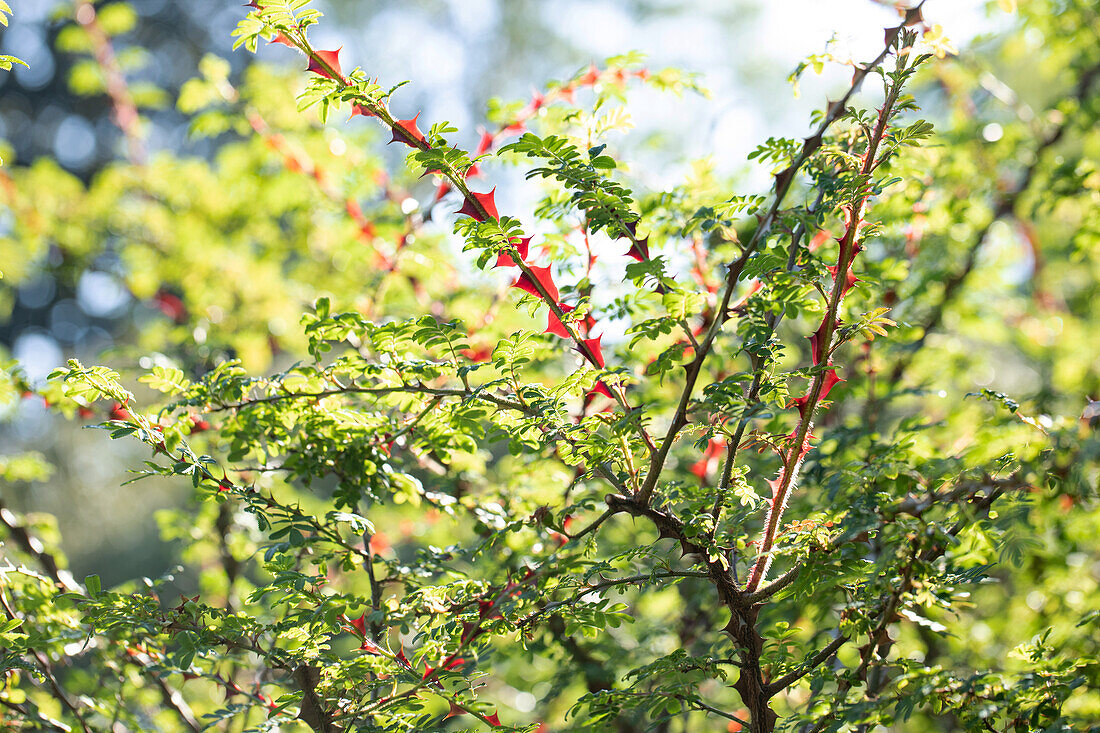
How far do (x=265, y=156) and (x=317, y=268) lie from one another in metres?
0.72

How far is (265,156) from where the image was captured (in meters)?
2.96

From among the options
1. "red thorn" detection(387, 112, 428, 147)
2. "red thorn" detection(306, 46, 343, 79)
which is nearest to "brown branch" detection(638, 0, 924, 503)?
"red thorn" detection(387, 112, 428, 147)

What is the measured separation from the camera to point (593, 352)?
123 cm

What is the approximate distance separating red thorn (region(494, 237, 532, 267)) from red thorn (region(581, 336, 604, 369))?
0.17 metres

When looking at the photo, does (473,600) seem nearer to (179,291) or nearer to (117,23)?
(117,23)

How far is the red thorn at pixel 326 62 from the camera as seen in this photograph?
3.70 feet

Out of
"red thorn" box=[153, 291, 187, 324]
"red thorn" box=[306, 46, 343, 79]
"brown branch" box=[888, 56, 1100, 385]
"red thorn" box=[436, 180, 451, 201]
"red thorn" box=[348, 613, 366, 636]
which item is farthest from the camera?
"red thorn" box=[153, 291, 187, 324]

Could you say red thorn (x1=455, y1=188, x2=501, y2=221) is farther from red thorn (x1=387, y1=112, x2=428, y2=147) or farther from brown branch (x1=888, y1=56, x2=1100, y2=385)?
brown branch (x1=888, y1=56, x2=1100, y2=385)

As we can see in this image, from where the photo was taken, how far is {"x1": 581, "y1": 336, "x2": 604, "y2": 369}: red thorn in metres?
1.22

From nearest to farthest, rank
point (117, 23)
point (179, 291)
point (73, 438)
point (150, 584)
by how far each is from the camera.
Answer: point (150, 584) → point (117, 23) → point (179, 291) → point (73, 438)

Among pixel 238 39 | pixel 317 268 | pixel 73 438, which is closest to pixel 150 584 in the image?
pixel 238 39

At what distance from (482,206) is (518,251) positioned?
89 millimetres

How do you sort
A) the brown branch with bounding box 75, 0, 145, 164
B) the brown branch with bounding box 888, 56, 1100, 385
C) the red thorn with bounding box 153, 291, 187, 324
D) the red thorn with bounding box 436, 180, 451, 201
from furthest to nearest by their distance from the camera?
the brown branch with bounding box 75, 0, 145, 164, the red thorn with bounding box 153, 291, 187, 324, the brown branch with bounding box 888, 56, 1100, 385, the red thorn with bounding box 436, 180, 451, 201

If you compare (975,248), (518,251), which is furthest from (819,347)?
(975,248)
